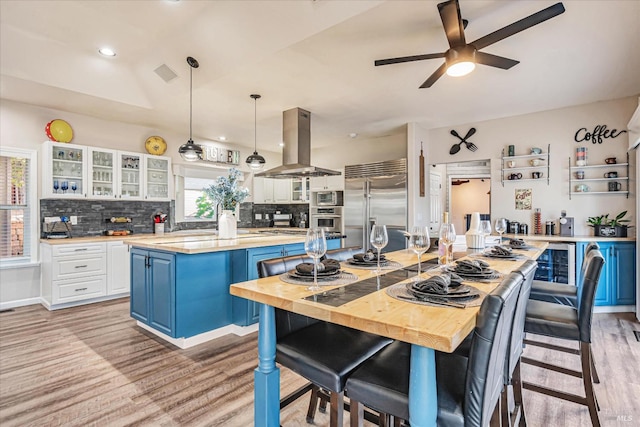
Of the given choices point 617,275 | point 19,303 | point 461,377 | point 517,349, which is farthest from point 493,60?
point 19,303

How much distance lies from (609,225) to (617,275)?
2.07ft

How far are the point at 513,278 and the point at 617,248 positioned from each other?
3.85 m

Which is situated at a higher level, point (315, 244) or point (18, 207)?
point (18, 207)

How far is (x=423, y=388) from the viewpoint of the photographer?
1016 millimetres

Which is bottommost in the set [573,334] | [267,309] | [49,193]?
[573,334]

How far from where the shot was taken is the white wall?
4.14m

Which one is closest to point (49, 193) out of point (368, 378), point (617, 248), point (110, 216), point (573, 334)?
point (110, 216)

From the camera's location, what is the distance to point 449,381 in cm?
117

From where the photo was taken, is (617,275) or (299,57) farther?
(617,275)

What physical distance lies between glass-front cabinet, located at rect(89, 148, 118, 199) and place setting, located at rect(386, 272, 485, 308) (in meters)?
4.75

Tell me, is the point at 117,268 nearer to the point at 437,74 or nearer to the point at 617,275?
the point at 437,74

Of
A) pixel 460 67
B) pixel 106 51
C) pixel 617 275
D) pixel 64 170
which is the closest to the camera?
pixel 460 67

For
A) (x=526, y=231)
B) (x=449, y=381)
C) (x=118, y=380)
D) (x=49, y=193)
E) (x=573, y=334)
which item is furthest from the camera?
(x=526, y=231)

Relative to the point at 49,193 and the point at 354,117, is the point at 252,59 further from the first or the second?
the point at 49,193
